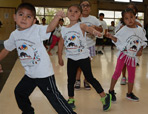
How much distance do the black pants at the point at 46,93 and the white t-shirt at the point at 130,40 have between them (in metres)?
1.31

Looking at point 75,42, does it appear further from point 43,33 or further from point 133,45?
point 133,45

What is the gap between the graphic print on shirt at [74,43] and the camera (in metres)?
2.41

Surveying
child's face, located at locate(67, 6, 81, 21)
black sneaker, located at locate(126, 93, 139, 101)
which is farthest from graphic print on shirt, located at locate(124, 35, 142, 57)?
child's face, located at locate(67, 6, 81, 21)

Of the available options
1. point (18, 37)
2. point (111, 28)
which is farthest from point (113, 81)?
point (111, 28)

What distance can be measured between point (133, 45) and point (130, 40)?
0.08 meters

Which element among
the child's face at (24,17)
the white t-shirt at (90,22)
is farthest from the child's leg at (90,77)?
the white t-shirt at (90,22)

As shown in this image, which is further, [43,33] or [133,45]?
[133,45]

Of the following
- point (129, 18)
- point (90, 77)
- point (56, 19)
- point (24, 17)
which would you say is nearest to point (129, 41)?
point (129, 18)

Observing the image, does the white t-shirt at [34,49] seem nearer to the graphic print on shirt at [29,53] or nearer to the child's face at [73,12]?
the graphic print on shirt at [29,53]

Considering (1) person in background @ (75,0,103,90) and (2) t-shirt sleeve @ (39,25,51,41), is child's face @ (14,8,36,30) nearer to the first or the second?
(2) t-shirt sleeve @ (39,25,51,41)

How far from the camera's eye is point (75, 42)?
2.41 m

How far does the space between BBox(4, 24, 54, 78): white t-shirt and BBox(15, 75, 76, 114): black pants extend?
0.21 feet

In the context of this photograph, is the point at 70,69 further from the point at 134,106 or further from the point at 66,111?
the point at 134,106

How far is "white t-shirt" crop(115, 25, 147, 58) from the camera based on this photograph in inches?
107
